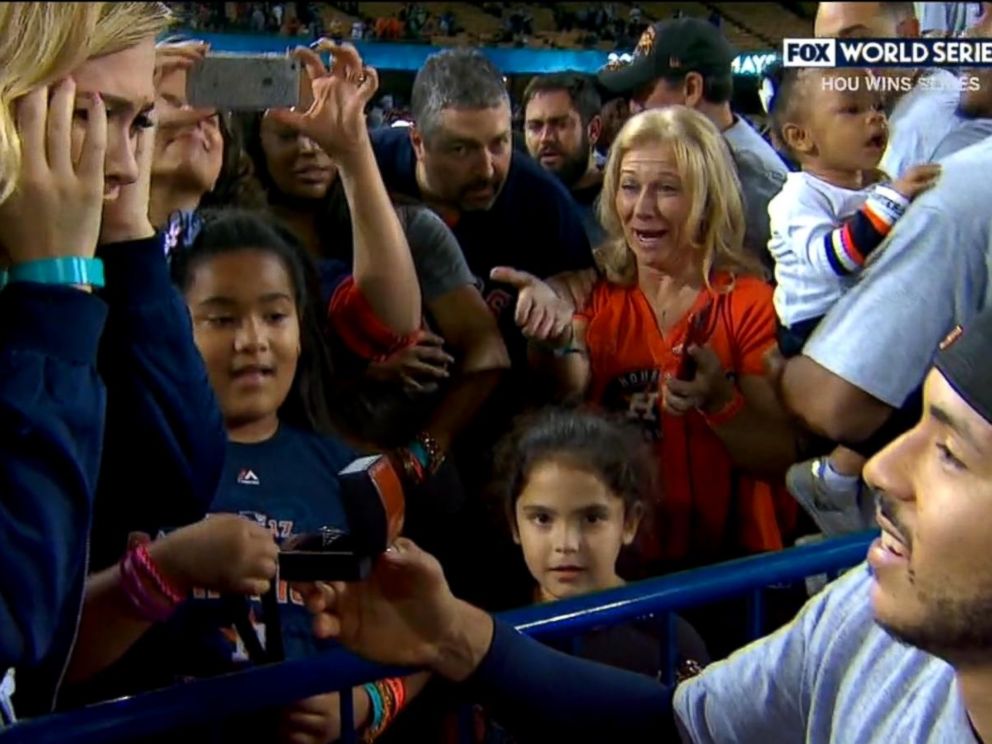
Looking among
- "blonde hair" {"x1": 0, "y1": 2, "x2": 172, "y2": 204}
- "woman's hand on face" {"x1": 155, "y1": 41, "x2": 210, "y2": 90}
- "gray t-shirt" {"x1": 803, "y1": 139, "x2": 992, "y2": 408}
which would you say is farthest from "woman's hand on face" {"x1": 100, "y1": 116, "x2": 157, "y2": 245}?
"gray t-shirt" {"x1": 803, "y1": 139, "x2": 992, "y2": 408}

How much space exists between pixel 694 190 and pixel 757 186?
0.16 m

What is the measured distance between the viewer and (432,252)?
1.62 metres

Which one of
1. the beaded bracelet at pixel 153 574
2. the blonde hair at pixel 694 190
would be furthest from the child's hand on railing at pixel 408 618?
the blonde hair at pixel 694 190

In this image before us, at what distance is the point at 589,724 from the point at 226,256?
2.22 feet

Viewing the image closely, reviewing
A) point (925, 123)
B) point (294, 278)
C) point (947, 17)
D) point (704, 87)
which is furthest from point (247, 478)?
point (947, 17)

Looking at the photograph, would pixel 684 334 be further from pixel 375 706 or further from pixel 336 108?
pixel 375 706

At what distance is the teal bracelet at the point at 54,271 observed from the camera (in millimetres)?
825

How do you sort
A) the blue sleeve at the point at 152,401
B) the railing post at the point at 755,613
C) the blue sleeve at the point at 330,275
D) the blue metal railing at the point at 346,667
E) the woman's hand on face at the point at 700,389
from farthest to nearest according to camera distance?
1. the woman's hand on face at the point at 700,389
2. the blue sleeve at the point at 330,275
3. the railing post at the point at 755,613
4. the blue sleeve at the point at 152,401
5. the blue metal railing at the point at 346,667

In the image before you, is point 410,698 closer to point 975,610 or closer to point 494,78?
point 975,610

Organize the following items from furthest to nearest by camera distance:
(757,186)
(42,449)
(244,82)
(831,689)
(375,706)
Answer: (757,186), (244,82), (375,706), (831,689), (42,449)

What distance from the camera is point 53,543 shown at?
789mm

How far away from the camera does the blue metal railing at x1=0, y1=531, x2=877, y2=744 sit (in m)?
0.94

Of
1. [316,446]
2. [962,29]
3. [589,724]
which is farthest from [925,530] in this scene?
[962,29]

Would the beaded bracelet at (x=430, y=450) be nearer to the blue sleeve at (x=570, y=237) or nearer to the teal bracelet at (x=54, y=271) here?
the blue sleeve at (x=570, y=237)
